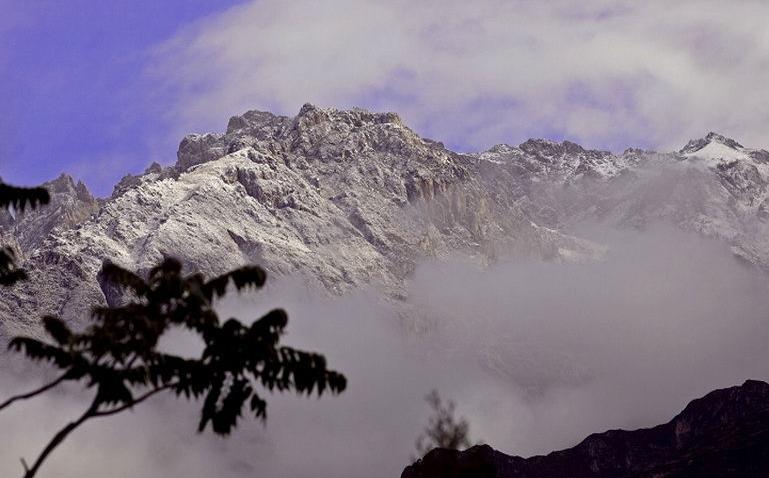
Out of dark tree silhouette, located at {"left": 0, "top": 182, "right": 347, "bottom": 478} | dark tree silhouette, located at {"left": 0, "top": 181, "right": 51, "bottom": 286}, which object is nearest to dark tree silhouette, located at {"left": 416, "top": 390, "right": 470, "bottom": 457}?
dark tree silhouette, located at {"left": 0, "top": 182, "right": 347, "bottom": 478}

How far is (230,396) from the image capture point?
41469 millimetres

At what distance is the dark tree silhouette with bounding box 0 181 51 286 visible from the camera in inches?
1652

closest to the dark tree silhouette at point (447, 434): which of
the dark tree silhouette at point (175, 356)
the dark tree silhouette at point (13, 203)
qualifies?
the dark tree silhouette at point (175, 356)

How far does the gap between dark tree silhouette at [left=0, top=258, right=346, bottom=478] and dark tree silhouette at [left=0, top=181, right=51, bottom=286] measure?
1.77m

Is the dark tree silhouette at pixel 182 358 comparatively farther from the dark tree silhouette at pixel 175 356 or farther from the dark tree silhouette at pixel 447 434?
the dark tree silhouette at pixel 447 434

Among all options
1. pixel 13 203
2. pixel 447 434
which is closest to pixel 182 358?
pixel 13 203

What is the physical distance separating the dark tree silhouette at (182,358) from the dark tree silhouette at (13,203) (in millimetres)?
1772

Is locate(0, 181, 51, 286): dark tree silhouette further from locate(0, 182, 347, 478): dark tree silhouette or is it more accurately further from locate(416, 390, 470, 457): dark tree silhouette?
locate(416, 390, 470, 457): dark tree silhouette

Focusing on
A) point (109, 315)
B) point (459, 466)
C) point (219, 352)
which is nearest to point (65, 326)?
point (109, 315)

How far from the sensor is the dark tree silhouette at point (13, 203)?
41969mm

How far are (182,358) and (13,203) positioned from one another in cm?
603

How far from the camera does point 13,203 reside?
4191cm

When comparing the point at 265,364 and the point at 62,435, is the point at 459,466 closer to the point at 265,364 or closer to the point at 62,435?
the point at 265,364

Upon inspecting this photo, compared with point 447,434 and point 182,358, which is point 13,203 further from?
point 447,434
